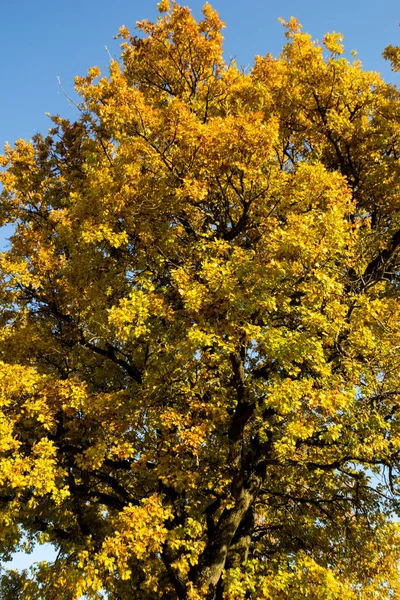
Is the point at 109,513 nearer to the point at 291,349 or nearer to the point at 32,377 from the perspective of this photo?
the point at 32,377

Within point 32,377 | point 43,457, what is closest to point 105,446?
point 43,457

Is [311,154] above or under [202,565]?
above

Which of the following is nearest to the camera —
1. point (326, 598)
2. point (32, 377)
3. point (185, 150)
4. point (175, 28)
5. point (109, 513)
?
point (326, 598)

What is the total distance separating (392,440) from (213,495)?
14.5 feet

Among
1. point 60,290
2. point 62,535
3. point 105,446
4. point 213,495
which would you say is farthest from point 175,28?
point 62,535

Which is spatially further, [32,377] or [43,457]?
[32,377]

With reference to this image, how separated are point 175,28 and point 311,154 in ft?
17.6

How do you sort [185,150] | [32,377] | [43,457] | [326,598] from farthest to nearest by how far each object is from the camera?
[185,150] → [32,377] → [43,457] → [326,598]

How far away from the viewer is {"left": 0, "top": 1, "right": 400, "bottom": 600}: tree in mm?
8023

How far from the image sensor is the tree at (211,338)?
→ 8.02 metres

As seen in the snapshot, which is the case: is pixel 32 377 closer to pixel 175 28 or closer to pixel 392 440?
pixel 392 440

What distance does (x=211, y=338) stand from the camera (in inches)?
318

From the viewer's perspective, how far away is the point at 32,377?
28.0 feet

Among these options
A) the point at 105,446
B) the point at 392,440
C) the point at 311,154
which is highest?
the point at 311,154
